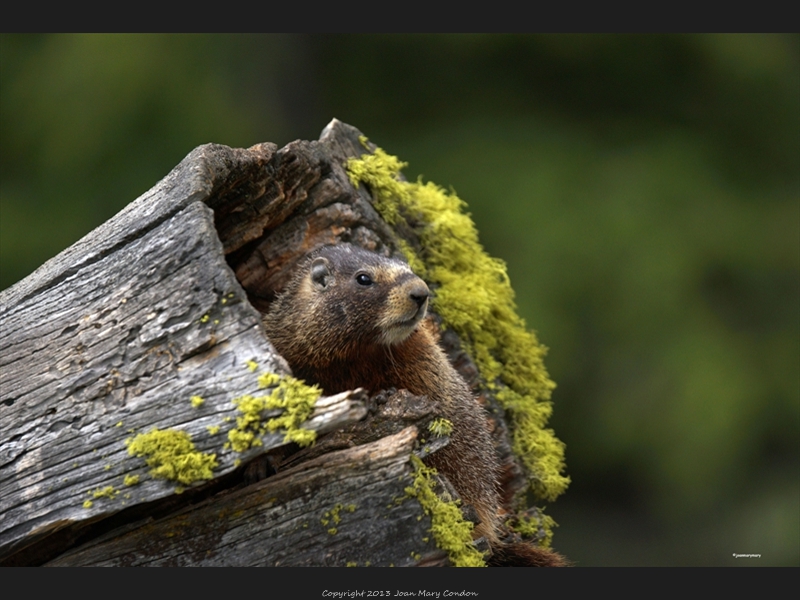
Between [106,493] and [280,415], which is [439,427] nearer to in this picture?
[280,415]

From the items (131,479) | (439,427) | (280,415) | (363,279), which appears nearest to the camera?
(280,415)

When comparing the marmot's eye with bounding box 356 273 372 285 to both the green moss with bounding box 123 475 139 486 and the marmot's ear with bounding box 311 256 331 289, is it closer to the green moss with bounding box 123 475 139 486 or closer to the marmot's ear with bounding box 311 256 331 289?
the marmot's ear with bounding box 311 256 331 289

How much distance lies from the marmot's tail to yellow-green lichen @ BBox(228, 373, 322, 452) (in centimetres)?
173

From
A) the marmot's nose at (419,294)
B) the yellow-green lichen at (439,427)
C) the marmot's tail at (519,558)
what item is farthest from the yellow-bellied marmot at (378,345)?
the yellow-green lichen at (439,427)

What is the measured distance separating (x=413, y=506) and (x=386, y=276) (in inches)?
49.8

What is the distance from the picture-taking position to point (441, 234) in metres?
5.36

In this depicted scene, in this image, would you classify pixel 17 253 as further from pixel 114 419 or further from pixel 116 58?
pixel 114 419

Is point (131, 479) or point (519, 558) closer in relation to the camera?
point (131, 479)

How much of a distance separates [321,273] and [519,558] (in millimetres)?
1771

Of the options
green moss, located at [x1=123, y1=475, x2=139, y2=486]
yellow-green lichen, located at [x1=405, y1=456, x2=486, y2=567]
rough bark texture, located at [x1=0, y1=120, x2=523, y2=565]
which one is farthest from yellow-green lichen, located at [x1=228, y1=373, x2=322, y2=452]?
yellow-green lichen, located at [x1=405, y1=456, x2=486, y2=567]

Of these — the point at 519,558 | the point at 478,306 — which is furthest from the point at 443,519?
the point at 478,306

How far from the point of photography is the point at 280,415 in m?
3.01

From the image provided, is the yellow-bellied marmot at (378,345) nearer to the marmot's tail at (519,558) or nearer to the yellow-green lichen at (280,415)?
the marmot's tail at (519,558)

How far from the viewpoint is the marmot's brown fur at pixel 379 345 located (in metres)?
4.19
